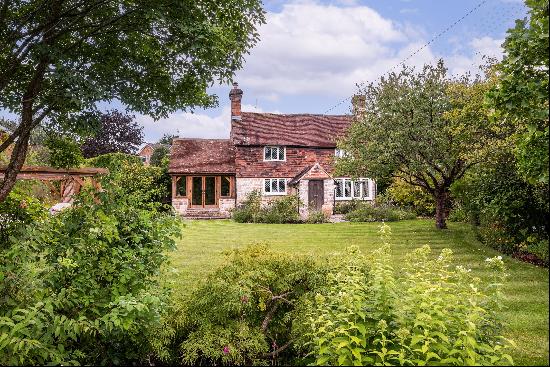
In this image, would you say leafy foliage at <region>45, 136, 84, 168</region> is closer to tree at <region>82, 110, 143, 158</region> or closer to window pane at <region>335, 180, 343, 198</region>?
window pane at <region>335, 180, 343, 198</region>

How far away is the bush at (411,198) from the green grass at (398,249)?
2.61 m

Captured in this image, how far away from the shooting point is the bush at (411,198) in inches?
1100

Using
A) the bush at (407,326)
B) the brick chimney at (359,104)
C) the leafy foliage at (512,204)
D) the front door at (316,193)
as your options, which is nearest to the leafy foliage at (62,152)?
the bush at (407,326)

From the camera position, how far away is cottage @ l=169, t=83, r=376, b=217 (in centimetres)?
3531

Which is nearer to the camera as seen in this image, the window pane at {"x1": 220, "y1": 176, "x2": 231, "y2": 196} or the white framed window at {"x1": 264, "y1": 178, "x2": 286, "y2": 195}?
the white framed window at {"x1": 264, "y1": 178, "x2": 286, "y2": 195}

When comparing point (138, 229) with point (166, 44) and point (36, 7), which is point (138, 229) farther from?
point (36, 7)

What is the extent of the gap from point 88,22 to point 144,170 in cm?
2893

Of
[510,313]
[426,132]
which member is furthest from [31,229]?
[426,132]

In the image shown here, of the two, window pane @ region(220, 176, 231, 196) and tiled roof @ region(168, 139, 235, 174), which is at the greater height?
tiled roof @ region(168, 139, 235, 174)

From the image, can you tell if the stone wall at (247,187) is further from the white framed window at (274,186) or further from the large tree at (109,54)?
the large tree at (109,54)

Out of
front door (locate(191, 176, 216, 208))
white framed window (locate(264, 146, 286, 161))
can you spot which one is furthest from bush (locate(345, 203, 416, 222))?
front door (locate(191, 176, 216, 208))

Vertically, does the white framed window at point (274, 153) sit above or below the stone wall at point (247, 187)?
above

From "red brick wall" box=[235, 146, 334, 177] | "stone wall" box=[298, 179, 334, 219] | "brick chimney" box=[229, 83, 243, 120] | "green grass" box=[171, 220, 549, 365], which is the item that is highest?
"brick chimney" box=[229, 83, 243, 120]

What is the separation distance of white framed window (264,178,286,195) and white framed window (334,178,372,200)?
4197 mm
